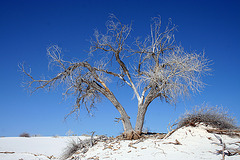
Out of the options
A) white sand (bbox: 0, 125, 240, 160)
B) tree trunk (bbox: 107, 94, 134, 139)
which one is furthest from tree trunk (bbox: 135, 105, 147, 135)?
white sand (bbox: 0, 125, 240, 160)

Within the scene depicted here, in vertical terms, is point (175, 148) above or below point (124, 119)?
below

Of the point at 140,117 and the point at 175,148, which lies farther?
the point at 140,117

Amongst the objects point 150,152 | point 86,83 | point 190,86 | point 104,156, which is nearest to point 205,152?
point 150,152

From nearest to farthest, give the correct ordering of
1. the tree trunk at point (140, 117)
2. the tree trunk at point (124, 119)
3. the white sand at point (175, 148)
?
the white sand at point (175, 148), the tree trunk at point (124, 119), the tree trunk at point (140, 117)

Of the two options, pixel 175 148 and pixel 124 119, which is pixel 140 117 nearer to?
pixel 124 119

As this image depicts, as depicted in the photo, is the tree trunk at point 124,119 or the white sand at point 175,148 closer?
the white sand at point 175,148

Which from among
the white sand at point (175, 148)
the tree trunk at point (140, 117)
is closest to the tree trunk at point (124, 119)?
the tree trunk at point (140, 117)

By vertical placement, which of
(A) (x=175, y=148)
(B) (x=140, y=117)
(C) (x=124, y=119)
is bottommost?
(A) (x=175, y=148)

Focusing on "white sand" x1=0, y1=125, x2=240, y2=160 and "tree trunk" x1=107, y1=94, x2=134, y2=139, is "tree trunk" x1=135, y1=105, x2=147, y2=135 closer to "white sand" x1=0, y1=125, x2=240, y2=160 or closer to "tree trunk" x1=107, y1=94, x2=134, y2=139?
"tree trunk" x1=107, y1=94, x2=134, y2=139

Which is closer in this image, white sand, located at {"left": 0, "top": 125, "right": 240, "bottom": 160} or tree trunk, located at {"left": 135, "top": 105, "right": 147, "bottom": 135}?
white sand, located at {"left": 0, "top": 125, "right": 240, "bottom": 160}

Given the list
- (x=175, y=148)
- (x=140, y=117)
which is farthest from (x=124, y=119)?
(x=175, y=148)

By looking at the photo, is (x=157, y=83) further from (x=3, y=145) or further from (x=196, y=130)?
(x=3, y=145)

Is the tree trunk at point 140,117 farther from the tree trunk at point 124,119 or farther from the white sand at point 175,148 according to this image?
the white sand at point 175,148

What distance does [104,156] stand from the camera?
773cm
